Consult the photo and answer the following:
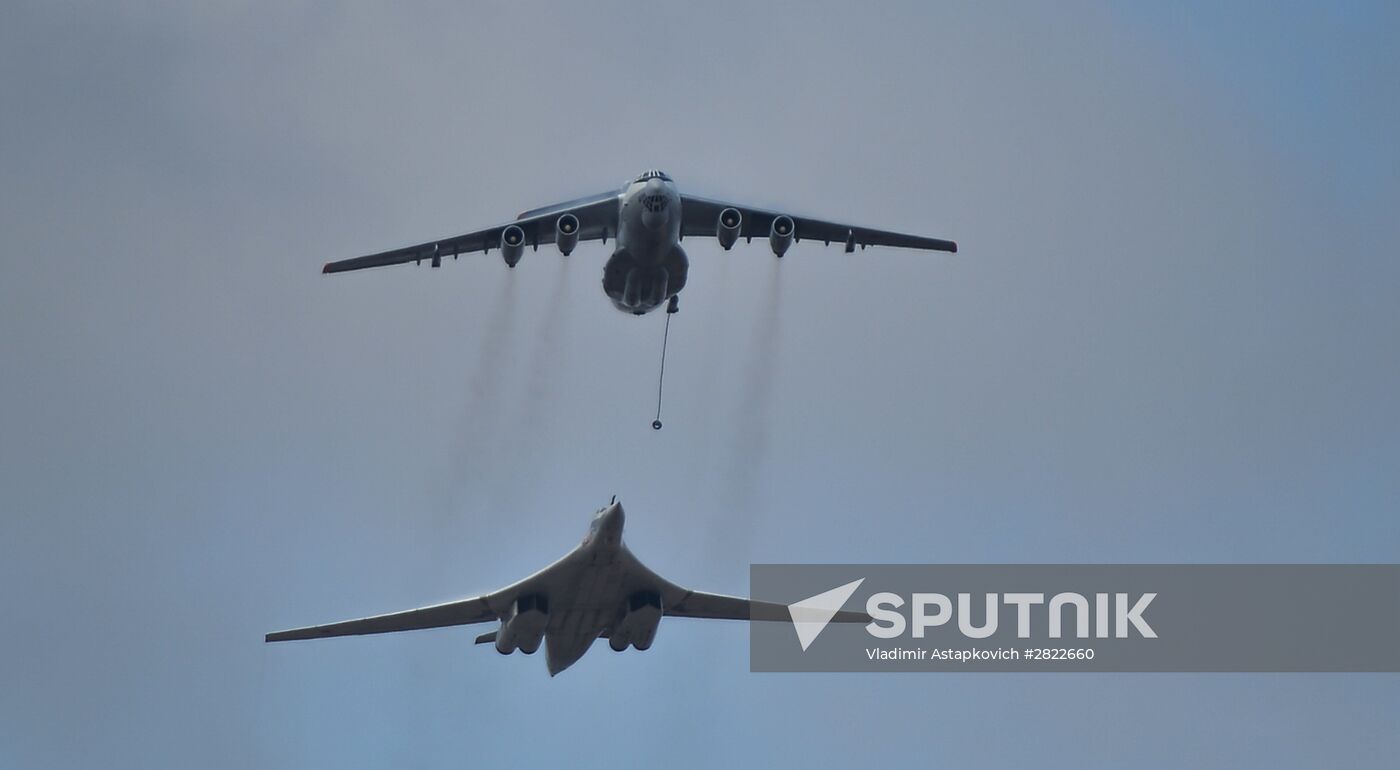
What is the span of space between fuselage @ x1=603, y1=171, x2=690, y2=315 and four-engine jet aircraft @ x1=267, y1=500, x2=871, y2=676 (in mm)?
5502

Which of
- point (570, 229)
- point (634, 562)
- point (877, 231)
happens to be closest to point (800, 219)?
point (877, 231)

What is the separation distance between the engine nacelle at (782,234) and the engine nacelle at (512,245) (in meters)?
6.45

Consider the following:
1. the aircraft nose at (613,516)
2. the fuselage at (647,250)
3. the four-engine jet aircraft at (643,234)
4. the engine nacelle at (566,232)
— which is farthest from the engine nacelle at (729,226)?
the aircraft nose at (613,516)

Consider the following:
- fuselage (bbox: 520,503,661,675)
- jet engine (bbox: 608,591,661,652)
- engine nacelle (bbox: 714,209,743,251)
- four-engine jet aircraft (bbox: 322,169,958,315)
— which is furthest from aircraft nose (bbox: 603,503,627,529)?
engine nacelle (bbox: 714,209,743,251)

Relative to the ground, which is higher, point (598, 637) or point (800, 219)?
point (800, 219)

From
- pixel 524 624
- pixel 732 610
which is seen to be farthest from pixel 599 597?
pixel 732 610

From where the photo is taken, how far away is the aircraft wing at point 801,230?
2124 inches

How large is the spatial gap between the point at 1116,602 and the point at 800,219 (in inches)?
565

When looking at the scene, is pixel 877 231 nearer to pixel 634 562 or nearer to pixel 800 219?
pixel 800 219

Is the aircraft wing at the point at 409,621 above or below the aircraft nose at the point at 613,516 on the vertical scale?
below

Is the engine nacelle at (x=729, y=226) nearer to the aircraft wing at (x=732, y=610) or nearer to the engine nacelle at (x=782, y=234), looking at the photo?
the engine nacelle at (x=782, y=234)

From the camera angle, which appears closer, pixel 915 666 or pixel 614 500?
pixel 614 500

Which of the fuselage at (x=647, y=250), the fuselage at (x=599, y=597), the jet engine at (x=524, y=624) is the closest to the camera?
the fuselage at (x=647, y=250)

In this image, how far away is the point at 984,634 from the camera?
187 feet
